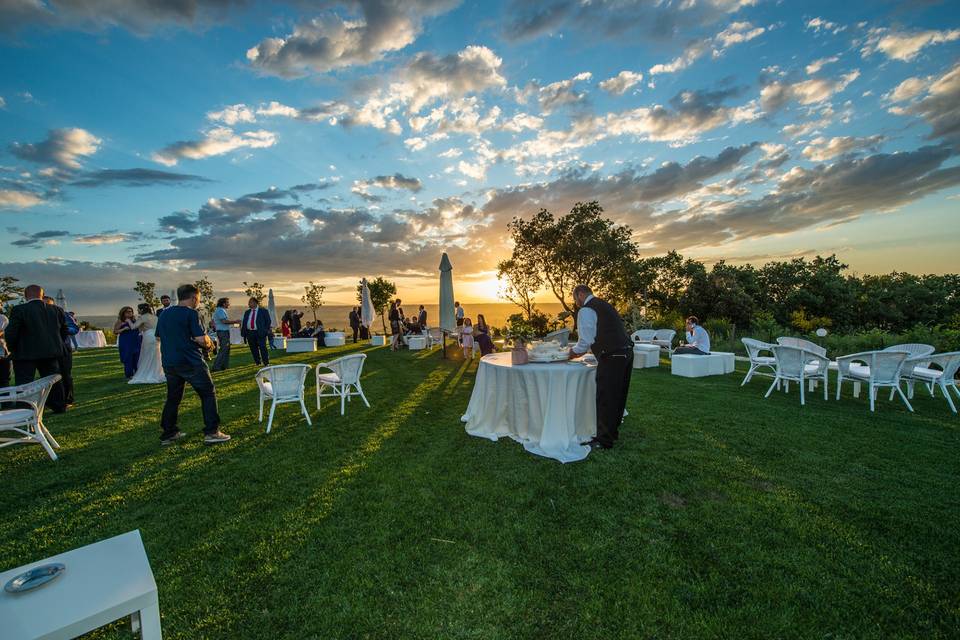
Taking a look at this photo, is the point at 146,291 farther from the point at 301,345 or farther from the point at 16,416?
the point at 16,416

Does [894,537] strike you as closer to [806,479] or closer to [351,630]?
[806,479]

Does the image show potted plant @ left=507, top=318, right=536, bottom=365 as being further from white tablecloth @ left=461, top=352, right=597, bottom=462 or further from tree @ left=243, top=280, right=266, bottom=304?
tree @ left=243, top=280, right=266, bottom=304

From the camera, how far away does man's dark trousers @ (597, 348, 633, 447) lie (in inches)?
168

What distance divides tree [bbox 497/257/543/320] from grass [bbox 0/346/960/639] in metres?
13.5

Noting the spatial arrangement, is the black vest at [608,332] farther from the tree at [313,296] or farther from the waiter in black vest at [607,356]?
the tree at [313,296]

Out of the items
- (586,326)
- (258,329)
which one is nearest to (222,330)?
(258,329)

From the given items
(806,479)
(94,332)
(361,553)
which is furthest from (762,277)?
(94,332)

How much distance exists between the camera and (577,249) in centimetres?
1692

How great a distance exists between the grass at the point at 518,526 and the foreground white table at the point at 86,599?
3.28 ft

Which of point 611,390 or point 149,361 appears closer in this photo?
point 611,390

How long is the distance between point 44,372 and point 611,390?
818cm

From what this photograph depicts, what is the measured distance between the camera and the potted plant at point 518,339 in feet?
15.5

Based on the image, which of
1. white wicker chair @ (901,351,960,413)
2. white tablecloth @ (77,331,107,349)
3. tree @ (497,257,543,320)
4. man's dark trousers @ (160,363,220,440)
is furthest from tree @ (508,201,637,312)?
white tablecloth @ (77,331,107,349)

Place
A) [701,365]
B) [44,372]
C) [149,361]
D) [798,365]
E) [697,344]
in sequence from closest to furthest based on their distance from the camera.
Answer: [44,372] < [798,365] < [149,361] < [701,365] < [697,344]
